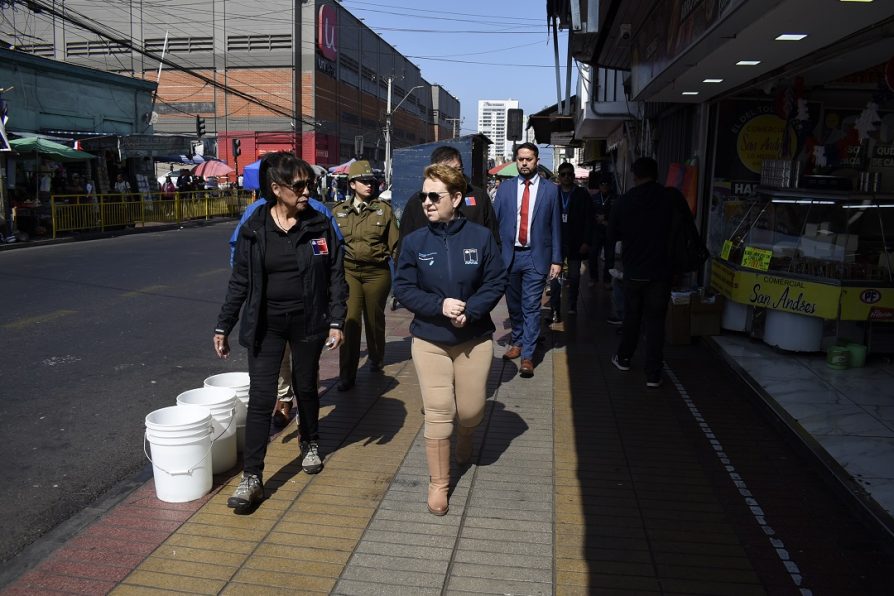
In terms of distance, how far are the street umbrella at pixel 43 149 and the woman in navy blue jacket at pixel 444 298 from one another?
61.7 feet

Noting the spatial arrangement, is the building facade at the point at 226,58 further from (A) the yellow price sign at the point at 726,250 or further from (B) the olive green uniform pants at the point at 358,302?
(B) the olive green uniform pants at the point at 358,302

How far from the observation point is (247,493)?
3.86 meters

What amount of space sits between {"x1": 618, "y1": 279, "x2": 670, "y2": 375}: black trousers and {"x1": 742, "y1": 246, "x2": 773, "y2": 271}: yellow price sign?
4.80 feet

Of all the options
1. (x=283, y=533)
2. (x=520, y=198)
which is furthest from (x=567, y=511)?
(x=520, y=198)

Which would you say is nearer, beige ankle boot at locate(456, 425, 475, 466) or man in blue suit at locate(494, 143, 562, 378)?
beige ankle boot at locate(456, 425, 475, 466)

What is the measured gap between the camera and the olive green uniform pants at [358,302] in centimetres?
594

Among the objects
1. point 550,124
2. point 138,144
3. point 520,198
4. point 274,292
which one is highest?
point 550,124

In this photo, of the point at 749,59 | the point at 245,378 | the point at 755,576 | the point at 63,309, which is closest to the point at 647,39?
the point at 749,59

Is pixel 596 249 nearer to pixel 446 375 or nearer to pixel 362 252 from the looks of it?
pixel 362 252

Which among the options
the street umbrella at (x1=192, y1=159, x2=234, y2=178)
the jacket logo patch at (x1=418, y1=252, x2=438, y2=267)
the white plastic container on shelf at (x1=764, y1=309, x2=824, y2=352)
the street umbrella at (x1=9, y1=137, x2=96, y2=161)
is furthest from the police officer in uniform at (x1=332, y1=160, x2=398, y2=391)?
the street umbrella at (x1=192, y1=159, x2=234, y2=178)

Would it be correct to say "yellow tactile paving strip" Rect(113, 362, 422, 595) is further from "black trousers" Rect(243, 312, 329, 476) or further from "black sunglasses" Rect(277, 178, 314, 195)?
"black sunglasses" Rect(277, 178, 314, 195)

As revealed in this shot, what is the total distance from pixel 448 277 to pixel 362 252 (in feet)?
6.90

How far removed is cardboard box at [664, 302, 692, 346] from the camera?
788 cm

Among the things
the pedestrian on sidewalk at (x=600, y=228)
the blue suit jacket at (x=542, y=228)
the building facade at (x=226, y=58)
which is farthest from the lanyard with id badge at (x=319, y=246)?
the building facade at (x=226, y=58)
